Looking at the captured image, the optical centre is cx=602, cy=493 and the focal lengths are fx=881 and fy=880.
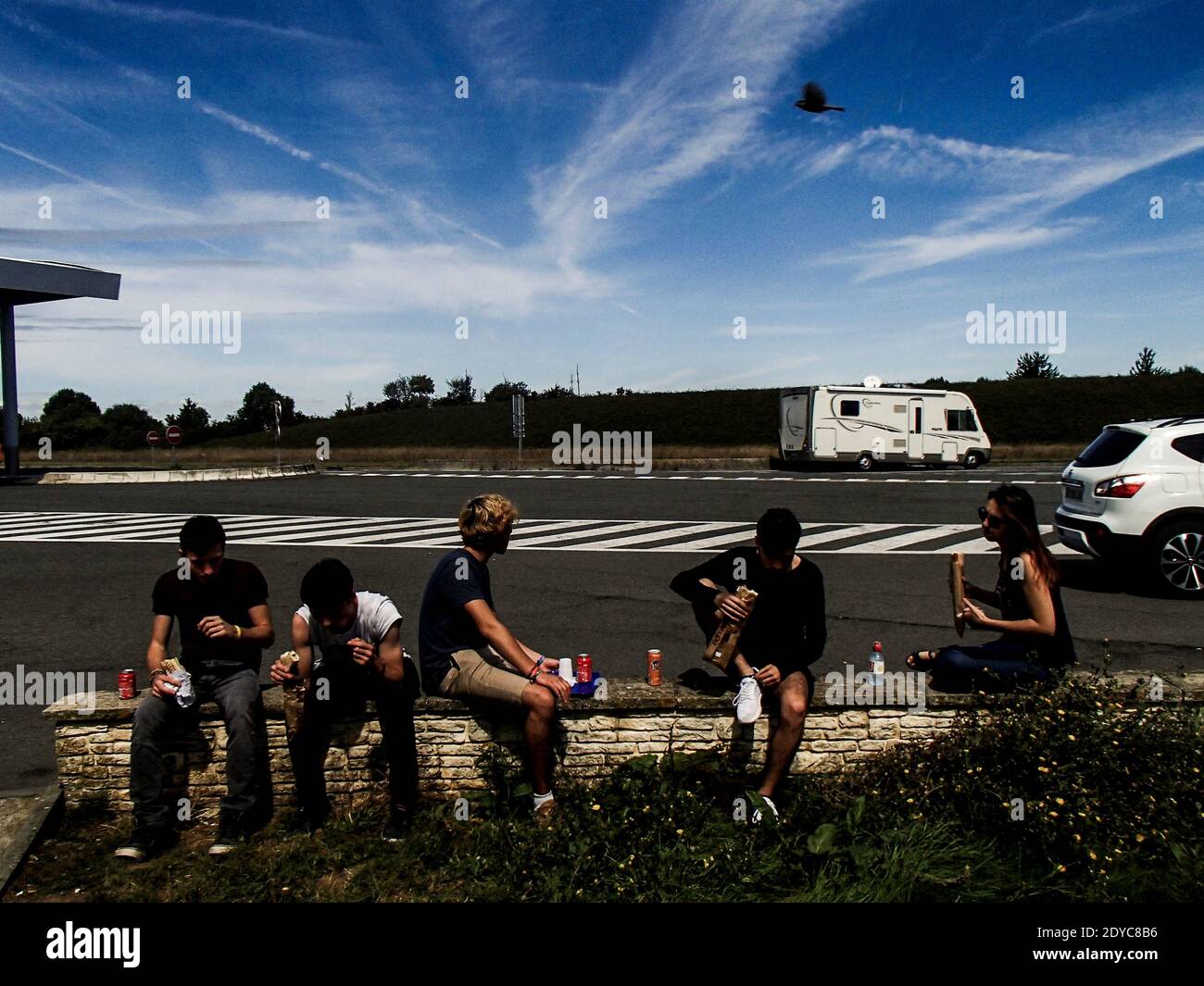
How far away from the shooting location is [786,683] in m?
4.52

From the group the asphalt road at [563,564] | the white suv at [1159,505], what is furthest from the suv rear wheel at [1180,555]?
the asphalt road at [563,564]

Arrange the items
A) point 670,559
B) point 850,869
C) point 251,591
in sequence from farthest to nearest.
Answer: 1. point 670,559
2. point 251,591
3. point 850,869

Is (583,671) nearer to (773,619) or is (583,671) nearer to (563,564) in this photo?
(773,619)

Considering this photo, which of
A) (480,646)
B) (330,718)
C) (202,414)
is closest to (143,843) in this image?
(330,718)

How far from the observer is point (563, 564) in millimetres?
12438

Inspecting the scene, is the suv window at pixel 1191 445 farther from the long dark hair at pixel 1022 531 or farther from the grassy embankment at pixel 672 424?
the grassy embankment at pixel 672 424

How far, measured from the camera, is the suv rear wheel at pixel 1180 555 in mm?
9422

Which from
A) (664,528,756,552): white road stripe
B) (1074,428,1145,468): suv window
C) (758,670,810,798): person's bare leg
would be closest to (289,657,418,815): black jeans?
(758,670,810,798): person's bare leg

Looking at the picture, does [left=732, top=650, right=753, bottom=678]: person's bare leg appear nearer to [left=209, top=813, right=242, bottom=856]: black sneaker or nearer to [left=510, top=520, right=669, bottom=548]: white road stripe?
[left=209, top=813, right=242, bottom=856]: black sneaker

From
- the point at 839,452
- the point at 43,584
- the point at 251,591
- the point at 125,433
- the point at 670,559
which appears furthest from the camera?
the point at 125,433

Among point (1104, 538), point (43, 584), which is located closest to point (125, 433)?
point (43, 584)

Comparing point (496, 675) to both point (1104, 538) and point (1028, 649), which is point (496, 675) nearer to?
point (1028, 649)

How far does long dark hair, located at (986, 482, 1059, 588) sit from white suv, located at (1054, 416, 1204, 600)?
5466 mm
